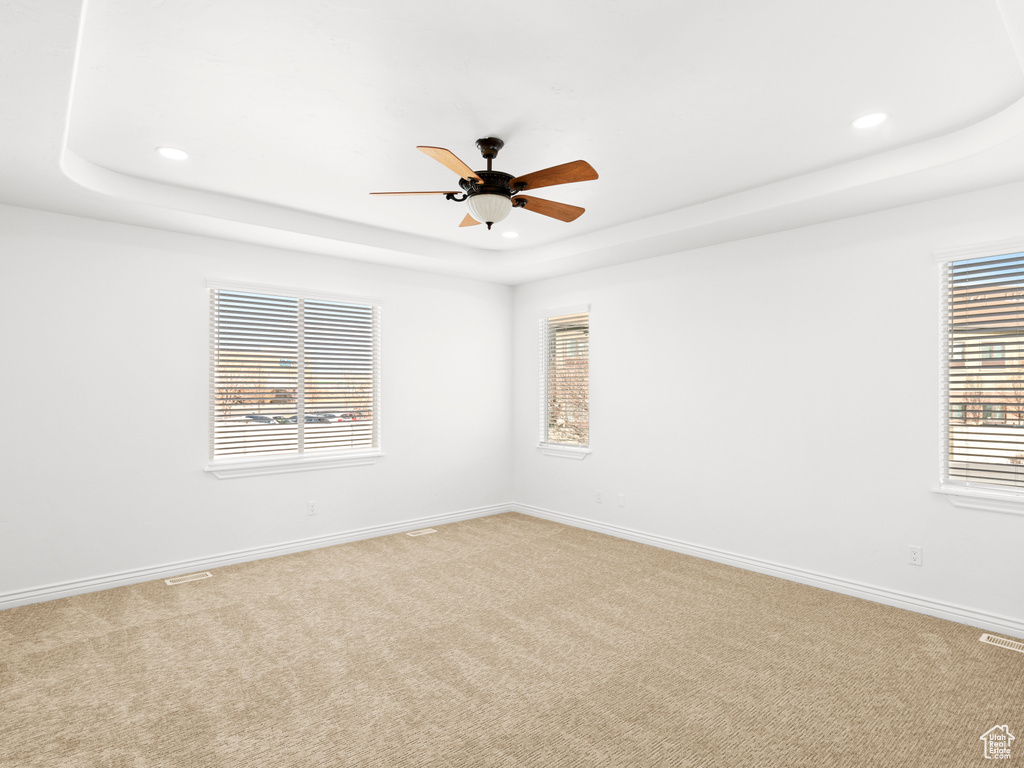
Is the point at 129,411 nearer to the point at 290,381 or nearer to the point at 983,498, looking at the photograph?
the point at 290,381

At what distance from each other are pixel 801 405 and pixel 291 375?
420 cm

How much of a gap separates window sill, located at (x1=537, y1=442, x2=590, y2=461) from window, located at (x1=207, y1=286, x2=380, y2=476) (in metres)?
1.83

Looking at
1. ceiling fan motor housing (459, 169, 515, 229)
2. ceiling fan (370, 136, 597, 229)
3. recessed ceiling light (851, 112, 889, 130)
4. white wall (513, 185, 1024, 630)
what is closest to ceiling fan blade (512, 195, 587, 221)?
ceiling fan (370, 136, 597, 229)

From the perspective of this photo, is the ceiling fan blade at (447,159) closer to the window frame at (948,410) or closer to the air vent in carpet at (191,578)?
the window frame at (948,410)

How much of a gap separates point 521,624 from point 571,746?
3.81 feet

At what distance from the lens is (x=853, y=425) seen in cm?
384

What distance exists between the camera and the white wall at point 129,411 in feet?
12.0

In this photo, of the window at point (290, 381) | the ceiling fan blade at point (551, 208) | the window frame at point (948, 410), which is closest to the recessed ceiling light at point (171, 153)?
the window at point (290, 381)

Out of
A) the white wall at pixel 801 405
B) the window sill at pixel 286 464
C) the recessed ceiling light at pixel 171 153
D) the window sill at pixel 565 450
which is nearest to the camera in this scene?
the recessed ceiling light at pixel 171 153

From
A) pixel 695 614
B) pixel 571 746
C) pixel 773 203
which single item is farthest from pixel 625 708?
pixel 773 203

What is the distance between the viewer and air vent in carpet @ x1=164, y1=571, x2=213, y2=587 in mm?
4059

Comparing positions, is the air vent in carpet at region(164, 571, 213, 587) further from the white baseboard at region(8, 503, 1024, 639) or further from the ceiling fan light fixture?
the ceiling fan light fixture

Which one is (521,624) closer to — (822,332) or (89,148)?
(822,332)

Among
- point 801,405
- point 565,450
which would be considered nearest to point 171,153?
point 565,450
